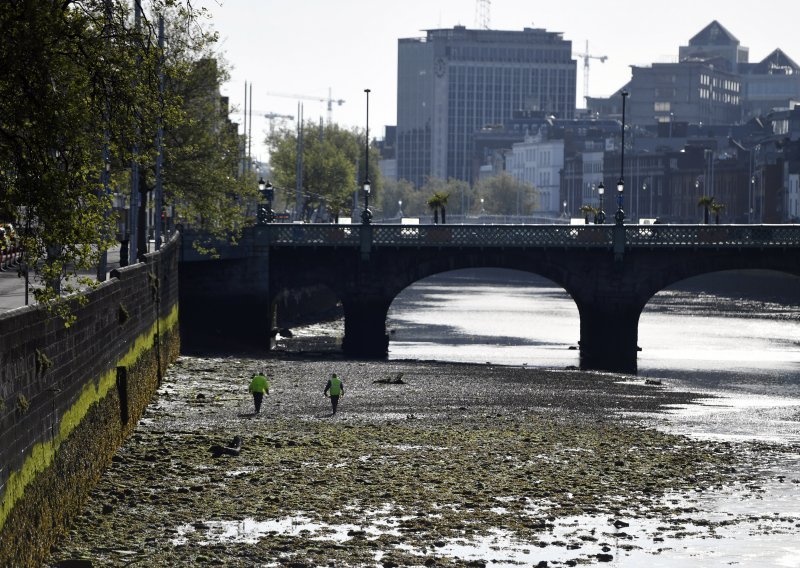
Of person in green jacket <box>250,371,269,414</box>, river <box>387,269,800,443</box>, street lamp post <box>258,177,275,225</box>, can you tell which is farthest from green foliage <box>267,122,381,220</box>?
person in green jacket <box>250,371,269,414</box>

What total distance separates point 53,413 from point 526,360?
5519cm

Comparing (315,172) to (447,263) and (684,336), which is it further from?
(447,263)

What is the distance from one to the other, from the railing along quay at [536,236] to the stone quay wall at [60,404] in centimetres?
3643

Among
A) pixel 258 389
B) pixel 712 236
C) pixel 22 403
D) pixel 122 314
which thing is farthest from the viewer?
pixel 712 236

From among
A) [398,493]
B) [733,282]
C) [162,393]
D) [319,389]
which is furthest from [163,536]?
[733,282]

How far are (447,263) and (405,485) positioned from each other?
169ft

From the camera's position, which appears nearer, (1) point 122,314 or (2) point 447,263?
(1) point 122,314

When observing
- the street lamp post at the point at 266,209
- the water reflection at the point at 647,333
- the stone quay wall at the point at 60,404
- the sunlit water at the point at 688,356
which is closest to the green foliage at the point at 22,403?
the stone quay wall at the point at 60,404

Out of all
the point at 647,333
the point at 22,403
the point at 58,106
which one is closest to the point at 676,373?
the point at 647,333

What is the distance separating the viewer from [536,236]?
292 feet

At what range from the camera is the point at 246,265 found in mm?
89625

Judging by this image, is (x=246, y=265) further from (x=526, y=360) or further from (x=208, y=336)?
(x=526, y=360)

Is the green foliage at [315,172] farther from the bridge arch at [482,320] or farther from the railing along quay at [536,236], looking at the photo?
the railing along quay at [536,236]

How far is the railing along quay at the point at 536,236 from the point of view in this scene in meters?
87.2
